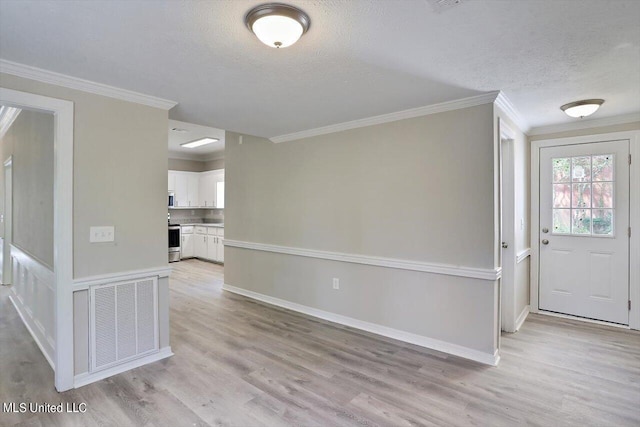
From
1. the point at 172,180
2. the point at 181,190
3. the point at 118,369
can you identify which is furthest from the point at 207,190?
the point at 118,369

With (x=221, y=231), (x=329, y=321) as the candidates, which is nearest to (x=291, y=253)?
(x=329, y=321)

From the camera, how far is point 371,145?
352 centimetres

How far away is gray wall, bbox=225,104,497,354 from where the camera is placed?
2.87 m

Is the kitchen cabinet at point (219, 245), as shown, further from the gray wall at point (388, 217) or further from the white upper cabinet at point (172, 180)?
the gray wall at point (388, 217)

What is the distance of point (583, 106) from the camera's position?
9.73 feet

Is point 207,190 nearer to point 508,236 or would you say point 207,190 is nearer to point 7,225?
point 7,225

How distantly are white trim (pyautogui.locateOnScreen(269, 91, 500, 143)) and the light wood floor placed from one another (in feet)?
7.34

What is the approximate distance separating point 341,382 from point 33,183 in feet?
11.9

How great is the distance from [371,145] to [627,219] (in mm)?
2907

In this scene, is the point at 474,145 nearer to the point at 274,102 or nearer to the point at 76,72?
the point at 274,102

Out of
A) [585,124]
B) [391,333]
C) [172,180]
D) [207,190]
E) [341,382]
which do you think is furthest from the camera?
[207,190]

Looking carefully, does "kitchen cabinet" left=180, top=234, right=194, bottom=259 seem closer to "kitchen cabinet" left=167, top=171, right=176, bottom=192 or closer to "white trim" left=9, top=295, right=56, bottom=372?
"kitchen cabinet" left=167, top=171, right=176, bottom=192

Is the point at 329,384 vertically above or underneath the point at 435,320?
underneath

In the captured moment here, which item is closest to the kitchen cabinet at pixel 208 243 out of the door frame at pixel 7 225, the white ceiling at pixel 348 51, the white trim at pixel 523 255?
the door frame at pixel 7 225
